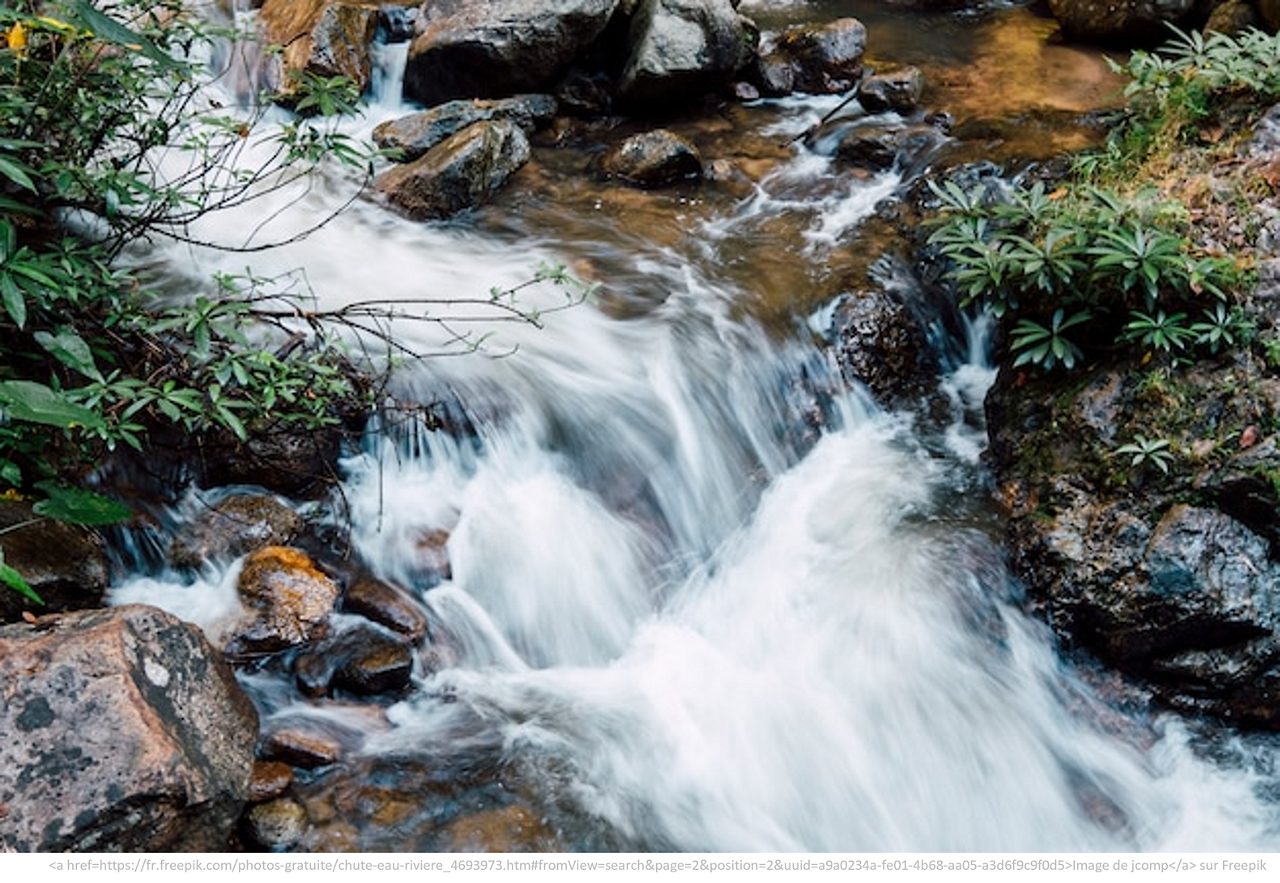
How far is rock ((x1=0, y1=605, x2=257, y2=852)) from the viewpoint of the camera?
103 inches

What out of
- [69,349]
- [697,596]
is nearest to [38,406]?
[69,349]

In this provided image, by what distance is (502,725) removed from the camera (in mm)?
3859

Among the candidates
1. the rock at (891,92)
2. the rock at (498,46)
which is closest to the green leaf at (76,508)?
the rock at (498,46)

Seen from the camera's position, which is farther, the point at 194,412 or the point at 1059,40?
the point at 1059,40

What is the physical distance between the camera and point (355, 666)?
3.83 meters

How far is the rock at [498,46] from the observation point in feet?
24.0

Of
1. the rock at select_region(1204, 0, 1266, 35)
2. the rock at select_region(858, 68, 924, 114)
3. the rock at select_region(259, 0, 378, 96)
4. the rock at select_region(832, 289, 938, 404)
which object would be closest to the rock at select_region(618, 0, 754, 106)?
the rock at select_region(858, 68, 924, 114)

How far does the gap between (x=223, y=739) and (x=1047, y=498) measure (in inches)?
141

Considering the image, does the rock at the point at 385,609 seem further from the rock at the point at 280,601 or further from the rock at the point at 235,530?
the rock at the point at 235,530

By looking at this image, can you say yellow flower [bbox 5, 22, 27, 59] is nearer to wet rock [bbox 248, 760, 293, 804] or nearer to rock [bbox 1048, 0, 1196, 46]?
wet rock [bbox 248, 760, 293, 804]

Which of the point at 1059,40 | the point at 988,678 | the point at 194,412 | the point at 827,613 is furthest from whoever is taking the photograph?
the point at 1059,40

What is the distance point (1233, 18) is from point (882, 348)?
440cm

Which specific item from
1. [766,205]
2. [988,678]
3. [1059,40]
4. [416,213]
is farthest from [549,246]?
[1059,40]
